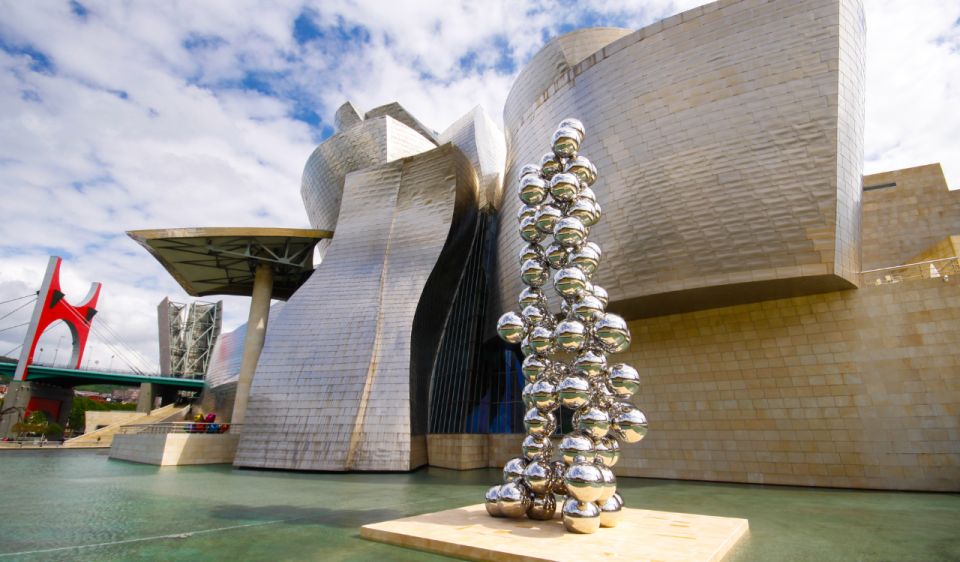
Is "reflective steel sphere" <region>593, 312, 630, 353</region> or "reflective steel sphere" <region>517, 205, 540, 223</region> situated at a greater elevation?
"reflective steel sphere" <region>517, 205, 540, 223</region>

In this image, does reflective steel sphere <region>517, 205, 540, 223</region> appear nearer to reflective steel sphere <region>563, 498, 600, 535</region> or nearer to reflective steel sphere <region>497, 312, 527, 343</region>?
reflective steel sphere <region>497, 312, 527, 343</region>

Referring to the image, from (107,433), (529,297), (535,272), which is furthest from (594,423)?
(107,433)

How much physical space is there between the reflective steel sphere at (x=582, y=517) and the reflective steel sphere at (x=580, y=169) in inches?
162

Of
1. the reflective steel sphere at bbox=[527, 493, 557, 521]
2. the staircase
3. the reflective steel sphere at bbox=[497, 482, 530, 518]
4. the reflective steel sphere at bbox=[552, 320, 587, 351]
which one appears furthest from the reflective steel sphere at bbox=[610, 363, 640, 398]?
the staircase

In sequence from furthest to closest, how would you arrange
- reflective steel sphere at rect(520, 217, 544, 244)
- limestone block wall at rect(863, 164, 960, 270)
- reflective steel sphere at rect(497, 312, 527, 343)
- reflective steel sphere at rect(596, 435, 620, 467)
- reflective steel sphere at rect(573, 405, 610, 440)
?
limestone block wall at rect(863, 164, 960, 270) < reflective steel sphere at rect(520, 217, 544, 244) < reflective steel sphere at rect(497, 312, 527, 343) < reflective steel sphere at rect(596, 435, 620, 467) < reflective steel sphere at rect(573, 405, 610, 440)

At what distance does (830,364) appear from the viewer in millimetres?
11164

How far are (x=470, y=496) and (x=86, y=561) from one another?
5883mm

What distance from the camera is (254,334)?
70.9 ft

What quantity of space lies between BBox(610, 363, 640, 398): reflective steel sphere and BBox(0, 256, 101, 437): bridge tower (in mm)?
44959

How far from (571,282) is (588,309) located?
0.39 meters

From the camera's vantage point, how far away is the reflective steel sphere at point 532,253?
263 inches

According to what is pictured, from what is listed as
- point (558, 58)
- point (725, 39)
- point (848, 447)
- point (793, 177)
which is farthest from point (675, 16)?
point (848, 447)

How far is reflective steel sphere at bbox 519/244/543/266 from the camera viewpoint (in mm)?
6680

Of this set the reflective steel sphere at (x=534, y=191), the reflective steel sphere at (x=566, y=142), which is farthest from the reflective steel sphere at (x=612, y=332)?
the reflective steel sphere at (x=566, y=142)
